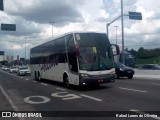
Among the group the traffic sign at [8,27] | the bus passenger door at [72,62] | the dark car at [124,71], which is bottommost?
the dark car at [124,71]

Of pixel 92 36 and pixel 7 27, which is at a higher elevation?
pixel 7 27

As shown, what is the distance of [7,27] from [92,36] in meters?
31.1

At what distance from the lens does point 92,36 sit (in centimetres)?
1905

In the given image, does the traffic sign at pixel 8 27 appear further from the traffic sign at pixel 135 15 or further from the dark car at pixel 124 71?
the dark car at pixel 124 71

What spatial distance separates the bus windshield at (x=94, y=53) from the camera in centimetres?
1806

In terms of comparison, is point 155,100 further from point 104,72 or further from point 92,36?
point 92,36

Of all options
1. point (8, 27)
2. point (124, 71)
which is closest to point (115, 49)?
point (124, 71)

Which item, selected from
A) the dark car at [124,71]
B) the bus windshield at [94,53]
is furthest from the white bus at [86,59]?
the dark car at [124,71]

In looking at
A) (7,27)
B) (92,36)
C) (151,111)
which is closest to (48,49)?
(92,36)

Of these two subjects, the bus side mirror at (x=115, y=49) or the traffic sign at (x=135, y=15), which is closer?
the bus side mirror at (x=115, y=49)

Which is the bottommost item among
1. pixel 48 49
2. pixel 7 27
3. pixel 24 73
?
pixel 24 73

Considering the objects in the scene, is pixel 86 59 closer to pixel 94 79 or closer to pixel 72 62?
pixel 72 62

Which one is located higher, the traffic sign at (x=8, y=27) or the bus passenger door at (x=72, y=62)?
the traffic sign at (x=8, y=27)

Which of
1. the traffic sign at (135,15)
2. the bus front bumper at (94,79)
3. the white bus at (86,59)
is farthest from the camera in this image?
the traffic sign at (135,15)
